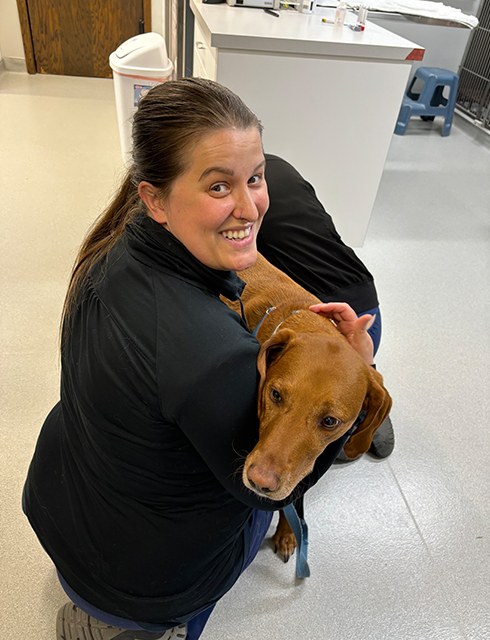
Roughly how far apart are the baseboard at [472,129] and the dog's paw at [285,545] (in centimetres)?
454

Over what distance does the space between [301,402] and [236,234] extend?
355 millimetres

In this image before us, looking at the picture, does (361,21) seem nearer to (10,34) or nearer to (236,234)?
(236,234)

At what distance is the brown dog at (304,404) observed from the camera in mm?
947

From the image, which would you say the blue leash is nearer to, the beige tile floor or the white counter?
the beige tile floor

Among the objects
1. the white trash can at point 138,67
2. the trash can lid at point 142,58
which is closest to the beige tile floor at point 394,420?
the white trash can at point 138,67

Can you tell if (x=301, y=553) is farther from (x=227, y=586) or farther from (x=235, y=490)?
(x=235, y=490)

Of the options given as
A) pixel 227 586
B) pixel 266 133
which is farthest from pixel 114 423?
pixel 266 133

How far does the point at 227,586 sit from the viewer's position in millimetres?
1184

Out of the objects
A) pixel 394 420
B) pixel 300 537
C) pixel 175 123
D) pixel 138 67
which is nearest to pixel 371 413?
pixel 300 537

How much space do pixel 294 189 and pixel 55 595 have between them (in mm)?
1431

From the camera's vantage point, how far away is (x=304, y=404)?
100 cm

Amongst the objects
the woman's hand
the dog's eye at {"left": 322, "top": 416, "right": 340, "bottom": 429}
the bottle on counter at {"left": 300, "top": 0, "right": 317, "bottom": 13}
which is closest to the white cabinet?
the bottle on counter at {"left": 300, "top": 0, "right": 317, "bottom": 13}

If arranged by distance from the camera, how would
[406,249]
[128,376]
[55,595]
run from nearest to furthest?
1. [128,376]
2. [55,595]
3. [406,249]

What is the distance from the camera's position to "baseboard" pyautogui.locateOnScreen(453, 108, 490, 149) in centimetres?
484
